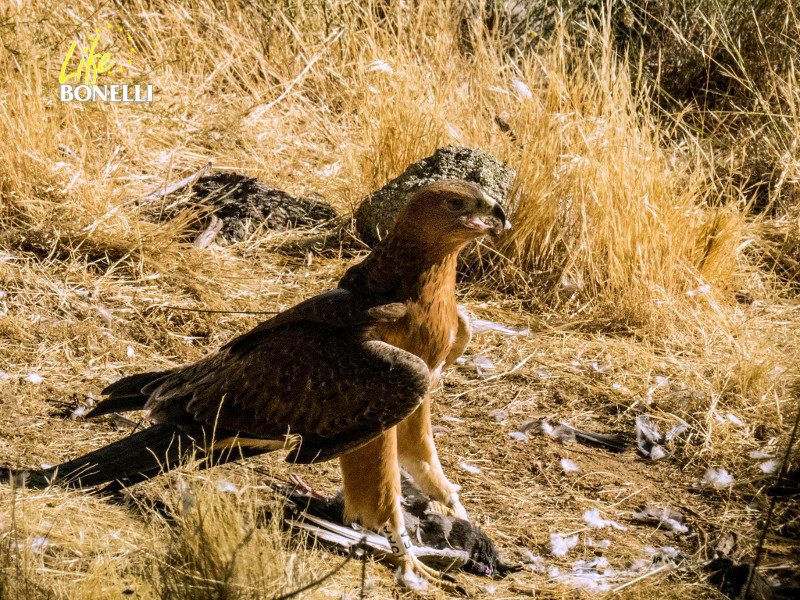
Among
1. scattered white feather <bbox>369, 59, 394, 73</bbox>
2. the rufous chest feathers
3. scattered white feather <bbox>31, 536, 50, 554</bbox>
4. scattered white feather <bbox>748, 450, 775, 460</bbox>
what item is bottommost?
scattered white feather <bbox>748, 450, 775, 460</bbox>

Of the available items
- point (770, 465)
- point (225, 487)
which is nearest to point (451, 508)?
point (225, 487)

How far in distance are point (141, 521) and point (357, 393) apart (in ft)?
2.85

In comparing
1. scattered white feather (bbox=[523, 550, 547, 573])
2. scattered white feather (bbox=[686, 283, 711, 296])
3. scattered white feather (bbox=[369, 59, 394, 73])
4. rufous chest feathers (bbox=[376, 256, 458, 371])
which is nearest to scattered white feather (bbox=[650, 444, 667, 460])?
scattered white feather (bbox=[523, 550, 547, 573])

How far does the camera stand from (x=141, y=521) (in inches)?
122

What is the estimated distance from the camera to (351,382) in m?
3.05

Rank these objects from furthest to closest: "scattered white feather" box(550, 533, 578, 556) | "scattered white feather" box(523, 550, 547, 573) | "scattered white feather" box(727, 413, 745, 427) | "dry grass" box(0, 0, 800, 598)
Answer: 1. "scattered white feather" box(727, 413, 745, 427)
2. "scattered white feather" box(550, 533, 578, 556)
3. "scattered white feather" box(523, 550, 547, 573)
4. "dry grass" box(0, 0, 800, 598)

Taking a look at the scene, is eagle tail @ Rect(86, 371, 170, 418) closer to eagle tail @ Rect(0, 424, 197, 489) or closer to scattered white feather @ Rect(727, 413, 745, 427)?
eagle tail @ Rect(0, 424, 197, 489)

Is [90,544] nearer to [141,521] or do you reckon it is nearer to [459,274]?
[141,521]

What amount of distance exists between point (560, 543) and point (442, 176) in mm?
2392

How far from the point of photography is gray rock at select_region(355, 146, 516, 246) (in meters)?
5.21

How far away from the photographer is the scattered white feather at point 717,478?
394cm

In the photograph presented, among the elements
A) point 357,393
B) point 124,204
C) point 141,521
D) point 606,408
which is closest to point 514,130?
point 606,408

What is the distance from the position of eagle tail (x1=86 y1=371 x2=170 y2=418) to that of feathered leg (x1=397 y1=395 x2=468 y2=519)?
95 centimetres

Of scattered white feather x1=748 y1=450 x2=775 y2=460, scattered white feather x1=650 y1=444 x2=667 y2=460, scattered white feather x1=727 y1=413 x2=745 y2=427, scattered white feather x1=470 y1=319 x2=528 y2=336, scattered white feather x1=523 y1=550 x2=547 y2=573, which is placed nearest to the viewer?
scattered white feather x1=523 y1=550 x2=547 y2=573
